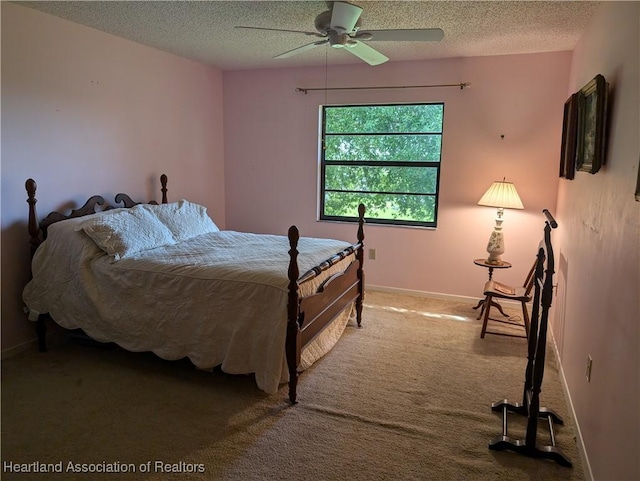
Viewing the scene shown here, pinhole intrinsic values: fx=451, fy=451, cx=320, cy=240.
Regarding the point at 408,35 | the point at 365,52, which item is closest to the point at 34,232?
the point at 365,52

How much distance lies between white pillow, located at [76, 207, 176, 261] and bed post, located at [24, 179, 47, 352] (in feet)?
0.99

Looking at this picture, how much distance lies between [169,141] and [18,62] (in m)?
1.55

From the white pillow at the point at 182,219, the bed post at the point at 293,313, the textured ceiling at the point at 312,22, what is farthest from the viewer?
the white pillow at the point at 182,219

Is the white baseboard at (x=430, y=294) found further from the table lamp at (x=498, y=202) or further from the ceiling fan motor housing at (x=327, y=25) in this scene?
the ceiling fan motor housing at (x=327, y=25)

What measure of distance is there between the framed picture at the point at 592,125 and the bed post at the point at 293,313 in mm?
1567

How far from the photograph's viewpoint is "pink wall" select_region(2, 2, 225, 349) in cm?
304

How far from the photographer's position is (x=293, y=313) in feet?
8.31

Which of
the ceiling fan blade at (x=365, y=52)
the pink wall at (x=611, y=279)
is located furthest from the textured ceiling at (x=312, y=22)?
the pink wall at (x=611, y=279)

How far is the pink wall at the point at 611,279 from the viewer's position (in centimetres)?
159

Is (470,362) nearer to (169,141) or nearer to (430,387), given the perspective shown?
(430,387)

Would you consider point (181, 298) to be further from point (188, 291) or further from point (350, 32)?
point (350, 32)

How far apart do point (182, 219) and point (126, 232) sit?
27.3 inches

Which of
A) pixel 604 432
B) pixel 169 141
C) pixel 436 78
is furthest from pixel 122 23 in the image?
pixel 604 432

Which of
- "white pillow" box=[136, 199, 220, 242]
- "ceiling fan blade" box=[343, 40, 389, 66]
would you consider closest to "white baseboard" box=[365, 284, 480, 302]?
"white pillow" box=[136, 199, 220, 242]
